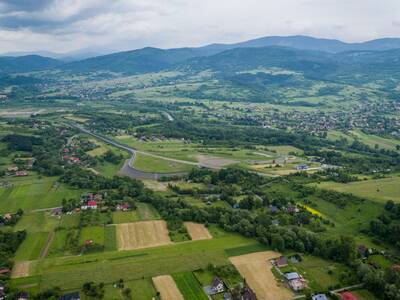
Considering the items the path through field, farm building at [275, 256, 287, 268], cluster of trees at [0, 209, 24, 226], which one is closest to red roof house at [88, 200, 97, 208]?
the path through field

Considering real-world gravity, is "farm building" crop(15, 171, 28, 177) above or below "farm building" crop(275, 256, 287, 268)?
above

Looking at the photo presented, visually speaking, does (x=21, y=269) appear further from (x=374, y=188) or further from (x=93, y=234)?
(x=374, y=188)

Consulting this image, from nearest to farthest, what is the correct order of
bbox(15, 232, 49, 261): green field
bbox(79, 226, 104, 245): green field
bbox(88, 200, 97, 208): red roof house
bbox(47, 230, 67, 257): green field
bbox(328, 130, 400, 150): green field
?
bbox(15, 232, 49, 261): green field → bbox(47, 230, 67, 257): green field → bbox(79, 226, 104, 245): green field → bbox(88, 200, 97, 208): red roof house → bbox(328, 130, 400, 150): green field

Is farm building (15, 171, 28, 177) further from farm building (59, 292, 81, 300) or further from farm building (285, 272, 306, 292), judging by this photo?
farm building (285, 272, 306, 292)

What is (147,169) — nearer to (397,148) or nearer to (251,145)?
(251,145)

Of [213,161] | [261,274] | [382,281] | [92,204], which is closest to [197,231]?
[261,274]

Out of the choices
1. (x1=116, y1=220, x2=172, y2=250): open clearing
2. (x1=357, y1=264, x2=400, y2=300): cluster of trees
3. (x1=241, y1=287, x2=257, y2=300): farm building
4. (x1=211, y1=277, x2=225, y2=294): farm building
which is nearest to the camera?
(x1=241, y1=287, x2=257, y2=300): farm building

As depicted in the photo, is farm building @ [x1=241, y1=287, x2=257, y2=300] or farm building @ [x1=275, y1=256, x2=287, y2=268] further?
farm building @ [x1=275, y1=256, x2=287, y2=268]
